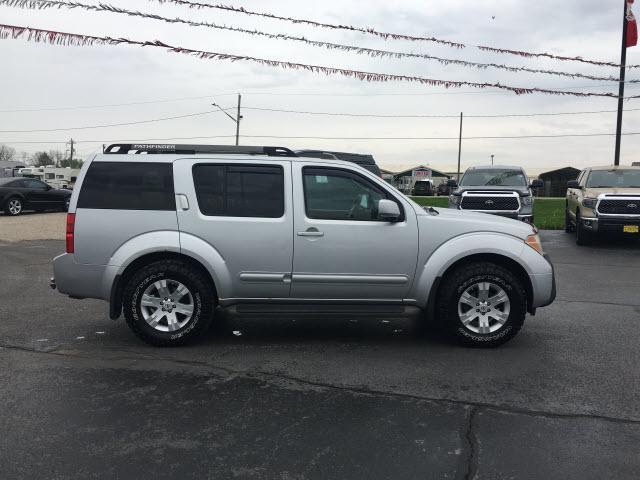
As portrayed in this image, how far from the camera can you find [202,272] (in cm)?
583

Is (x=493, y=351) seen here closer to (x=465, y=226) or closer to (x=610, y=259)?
(x=465, y=226)

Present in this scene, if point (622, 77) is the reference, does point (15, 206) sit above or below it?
below

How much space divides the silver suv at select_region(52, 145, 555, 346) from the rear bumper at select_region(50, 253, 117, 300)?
0.03 ft

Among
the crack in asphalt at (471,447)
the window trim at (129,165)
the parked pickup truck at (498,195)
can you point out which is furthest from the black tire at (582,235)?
the crack in asphalt at (471,447)

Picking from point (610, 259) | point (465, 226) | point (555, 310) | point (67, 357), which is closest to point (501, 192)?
point (610, 259)

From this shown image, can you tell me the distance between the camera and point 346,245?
5727 mm

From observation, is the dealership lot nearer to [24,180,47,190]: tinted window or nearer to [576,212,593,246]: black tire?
[576,212,593,246]: black tire

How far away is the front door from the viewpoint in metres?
5.73

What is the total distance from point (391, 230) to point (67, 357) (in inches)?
123

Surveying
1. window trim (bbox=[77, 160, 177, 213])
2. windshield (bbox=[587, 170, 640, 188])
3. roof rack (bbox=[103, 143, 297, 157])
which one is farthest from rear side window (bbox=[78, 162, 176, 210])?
windshield (bbox=[587, 170, 640, 188])

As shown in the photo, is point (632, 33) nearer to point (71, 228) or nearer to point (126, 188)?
point (126, 188)

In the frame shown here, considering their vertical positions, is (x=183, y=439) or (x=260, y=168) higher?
(x=260, y=168)

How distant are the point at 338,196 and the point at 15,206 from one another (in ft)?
67.5

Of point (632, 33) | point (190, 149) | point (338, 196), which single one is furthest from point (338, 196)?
point (632, 33)
